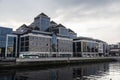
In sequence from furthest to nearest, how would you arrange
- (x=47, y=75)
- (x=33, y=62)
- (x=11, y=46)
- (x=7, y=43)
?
1. (x=11, y=46)
2. (x=7, y=43)
3. (x=33, y=62)
4. (x=47, y=75)

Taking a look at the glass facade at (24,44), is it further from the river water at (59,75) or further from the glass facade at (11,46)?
the river water at (59,75)

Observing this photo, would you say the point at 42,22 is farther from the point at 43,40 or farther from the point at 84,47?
the point at 84,47

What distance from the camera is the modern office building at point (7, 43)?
97.2 meters

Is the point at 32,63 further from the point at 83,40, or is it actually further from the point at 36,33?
the point at 83,40

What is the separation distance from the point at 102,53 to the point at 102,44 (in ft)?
28.1

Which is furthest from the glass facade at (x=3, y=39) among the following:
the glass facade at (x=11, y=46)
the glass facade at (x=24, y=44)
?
the glass facade at (x=24, y=44)

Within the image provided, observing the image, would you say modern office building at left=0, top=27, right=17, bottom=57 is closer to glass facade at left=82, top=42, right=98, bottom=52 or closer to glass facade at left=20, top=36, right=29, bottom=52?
glass facade at left=20, top=36, right=29, bottom=52

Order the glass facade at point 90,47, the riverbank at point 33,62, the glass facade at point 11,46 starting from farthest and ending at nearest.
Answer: the glass facade at point 90,47, the glass facade at point 11,46, the riverbank at point 33,62

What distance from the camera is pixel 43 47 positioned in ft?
352

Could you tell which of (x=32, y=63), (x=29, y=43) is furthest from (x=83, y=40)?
(x=32, y=63)

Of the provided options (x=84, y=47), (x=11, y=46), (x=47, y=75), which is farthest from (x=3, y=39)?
(x=84, y=47)

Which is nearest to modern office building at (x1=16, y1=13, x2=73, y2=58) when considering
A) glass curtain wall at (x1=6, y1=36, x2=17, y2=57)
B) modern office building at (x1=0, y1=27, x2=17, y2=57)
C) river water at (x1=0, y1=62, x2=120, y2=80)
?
glass curtain wall at (x1=6, y1=36, x2=17, y2=57)

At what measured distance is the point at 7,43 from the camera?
328 feet

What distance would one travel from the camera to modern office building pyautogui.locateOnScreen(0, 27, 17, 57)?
9719cm
